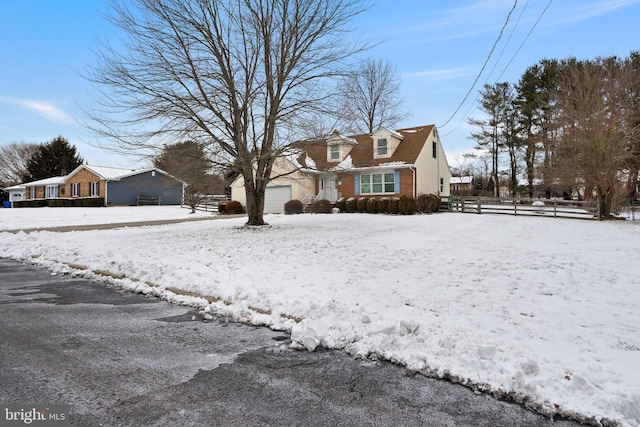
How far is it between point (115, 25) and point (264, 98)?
539 cm

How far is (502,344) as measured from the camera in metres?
3.30

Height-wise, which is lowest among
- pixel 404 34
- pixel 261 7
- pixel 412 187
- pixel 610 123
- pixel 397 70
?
pixel 412 187

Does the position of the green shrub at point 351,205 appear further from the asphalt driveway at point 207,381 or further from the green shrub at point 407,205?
the asphalt driveway at point 207,381

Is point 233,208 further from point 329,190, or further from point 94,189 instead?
point 94,189

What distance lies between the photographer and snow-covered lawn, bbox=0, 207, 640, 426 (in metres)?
2.79

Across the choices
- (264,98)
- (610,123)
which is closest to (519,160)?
(610,123)

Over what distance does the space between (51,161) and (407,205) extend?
50.8 metres

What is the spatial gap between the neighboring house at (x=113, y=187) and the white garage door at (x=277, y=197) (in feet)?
37.9

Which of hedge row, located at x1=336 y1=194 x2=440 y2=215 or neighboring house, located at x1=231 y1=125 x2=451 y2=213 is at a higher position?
neighboring house, located at x1=231 y1=125 x2=451 y2=213

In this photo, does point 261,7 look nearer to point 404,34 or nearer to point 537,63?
point 404,34

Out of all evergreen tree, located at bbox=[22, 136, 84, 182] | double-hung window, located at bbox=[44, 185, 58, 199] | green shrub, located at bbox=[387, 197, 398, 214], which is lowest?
green shrub, located at bbox=[387, 197, 398, 214]

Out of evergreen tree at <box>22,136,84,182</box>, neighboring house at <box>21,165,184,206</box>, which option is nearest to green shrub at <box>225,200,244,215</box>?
neighboring house at <box>21,165,184,206</box>

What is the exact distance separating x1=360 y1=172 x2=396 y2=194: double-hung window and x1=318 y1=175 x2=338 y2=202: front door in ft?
6.20

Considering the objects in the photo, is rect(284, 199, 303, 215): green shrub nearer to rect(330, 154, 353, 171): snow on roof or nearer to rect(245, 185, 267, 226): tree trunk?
rect(330, 154, 353, 171): snow on roof
